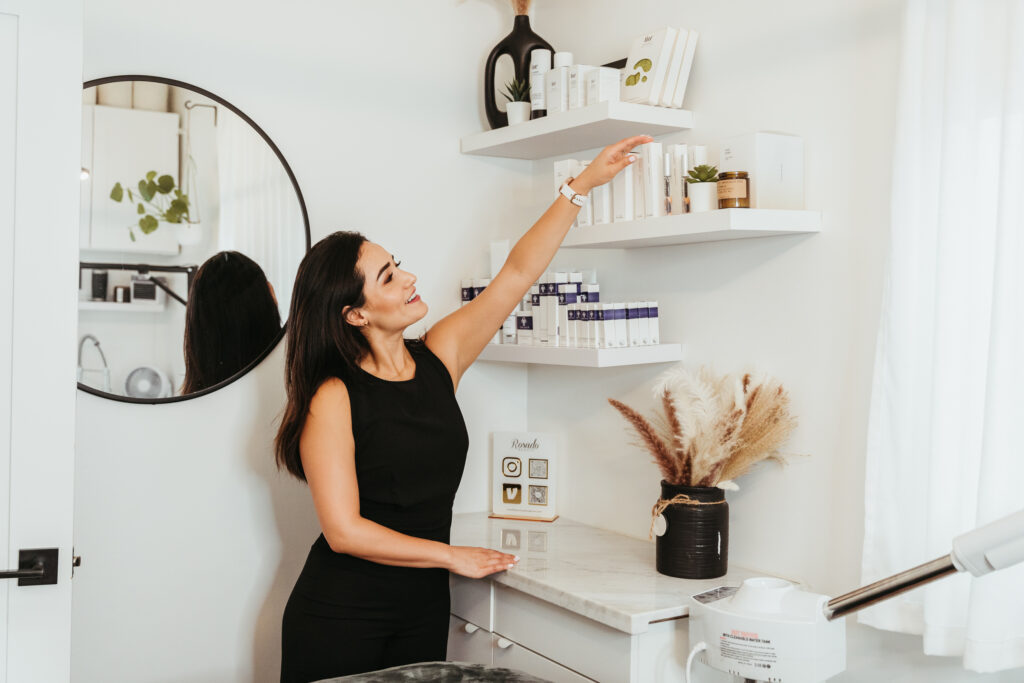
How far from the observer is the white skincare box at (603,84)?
7.99 ft

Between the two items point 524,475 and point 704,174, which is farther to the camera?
point 524,475

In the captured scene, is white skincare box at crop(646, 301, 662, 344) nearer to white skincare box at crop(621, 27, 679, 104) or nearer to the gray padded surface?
white skincare box at crop(621, 27, 679, 104)

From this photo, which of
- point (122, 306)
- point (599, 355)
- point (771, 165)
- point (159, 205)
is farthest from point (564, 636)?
point (159, 205)

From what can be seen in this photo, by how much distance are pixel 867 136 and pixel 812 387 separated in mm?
565

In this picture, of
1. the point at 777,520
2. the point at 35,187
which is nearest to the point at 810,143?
the point at 777,520

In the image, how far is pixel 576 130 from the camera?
2516mm

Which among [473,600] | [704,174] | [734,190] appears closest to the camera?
[734,190]

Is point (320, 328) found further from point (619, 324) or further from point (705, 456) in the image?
point (705, 456)

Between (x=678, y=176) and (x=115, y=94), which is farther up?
(x=115, y=94)

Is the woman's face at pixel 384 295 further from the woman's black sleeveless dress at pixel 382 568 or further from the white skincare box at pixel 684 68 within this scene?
the white skincare box at pixel 684 68

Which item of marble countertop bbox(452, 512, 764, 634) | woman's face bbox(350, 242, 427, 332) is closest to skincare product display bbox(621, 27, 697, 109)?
woman's face bbox(350, 242, 427, 332)

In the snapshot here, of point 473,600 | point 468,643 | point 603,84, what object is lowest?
point 468,643

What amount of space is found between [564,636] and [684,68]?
4.71 feet

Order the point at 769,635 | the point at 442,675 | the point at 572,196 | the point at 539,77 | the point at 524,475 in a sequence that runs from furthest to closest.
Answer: the point at 524,475
the point at 539,77
the point at 572,196
the point at 442,675
the point at 769,635
